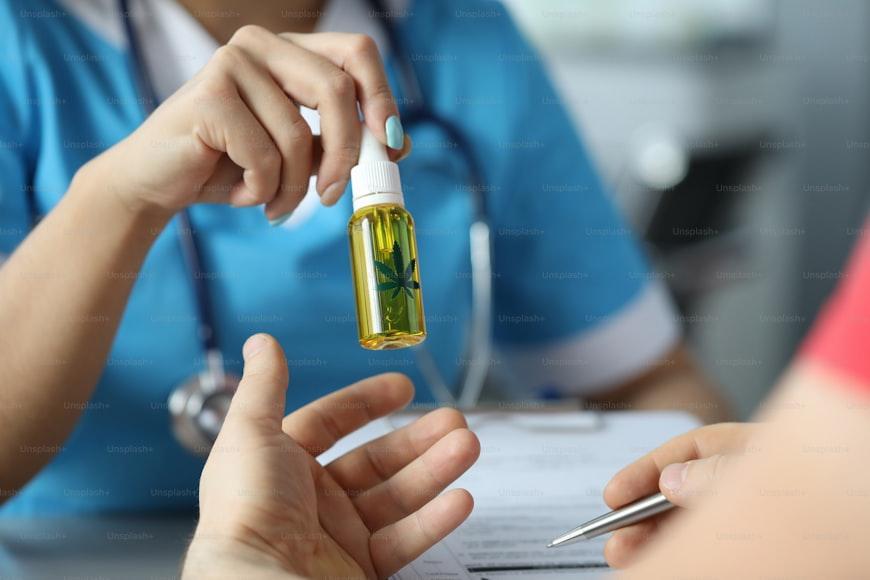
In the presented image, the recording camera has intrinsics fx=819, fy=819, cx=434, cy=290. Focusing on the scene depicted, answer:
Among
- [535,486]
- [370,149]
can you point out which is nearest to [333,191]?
[370,149]

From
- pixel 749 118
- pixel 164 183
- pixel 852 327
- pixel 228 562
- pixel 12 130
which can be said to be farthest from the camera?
pixel 749 118

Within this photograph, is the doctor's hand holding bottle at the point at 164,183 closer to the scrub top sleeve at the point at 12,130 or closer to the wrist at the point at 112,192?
the wrist at the point at 112,192

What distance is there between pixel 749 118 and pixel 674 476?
1815 millimetres

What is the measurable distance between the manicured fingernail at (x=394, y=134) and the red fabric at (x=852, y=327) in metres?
0.37

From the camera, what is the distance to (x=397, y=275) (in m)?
0.58

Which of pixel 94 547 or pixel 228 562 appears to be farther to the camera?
pixel 94 547

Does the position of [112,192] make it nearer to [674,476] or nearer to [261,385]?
[261,385]

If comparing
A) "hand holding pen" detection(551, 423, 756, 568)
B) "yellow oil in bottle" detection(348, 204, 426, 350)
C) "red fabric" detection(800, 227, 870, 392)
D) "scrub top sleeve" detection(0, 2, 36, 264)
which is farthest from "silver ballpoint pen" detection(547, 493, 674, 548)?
"scrub top sleeve" detection(0, 2, 36, 264)

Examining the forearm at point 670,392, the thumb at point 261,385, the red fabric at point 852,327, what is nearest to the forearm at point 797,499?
the red fabric at point 852,327

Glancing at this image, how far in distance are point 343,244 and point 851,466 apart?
0.64 meters

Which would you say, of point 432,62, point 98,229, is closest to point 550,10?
point 432,62

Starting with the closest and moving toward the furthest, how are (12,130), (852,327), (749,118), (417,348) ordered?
(852,327)
(12,130)
(417,348)
(749,118)

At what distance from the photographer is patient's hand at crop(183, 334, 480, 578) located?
1.48 ft

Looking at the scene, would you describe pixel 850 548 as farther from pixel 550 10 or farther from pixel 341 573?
pixel 550 10
